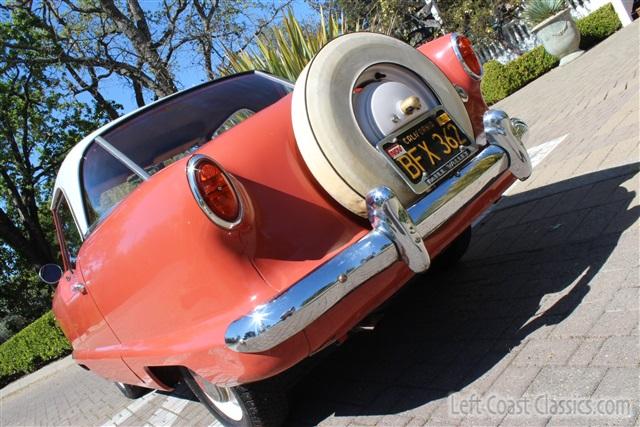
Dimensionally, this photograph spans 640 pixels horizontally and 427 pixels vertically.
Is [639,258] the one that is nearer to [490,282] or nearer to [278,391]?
[490,282]

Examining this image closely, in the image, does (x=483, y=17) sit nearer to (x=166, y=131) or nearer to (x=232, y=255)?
(x=166, y=131)

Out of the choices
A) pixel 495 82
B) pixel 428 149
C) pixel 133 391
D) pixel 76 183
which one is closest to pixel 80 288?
pixel 76 183

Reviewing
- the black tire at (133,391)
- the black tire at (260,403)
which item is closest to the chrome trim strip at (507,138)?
the black tire at (260,403)

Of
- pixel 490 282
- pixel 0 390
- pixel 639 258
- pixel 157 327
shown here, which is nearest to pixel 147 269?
pixel 157 327

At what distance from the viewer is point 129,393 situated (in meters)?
4.56

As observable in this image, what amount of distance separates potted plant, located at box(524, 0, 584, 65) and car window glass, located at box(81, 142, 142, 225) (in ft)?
34.2

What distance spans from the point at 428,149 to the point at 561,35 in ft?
33.2

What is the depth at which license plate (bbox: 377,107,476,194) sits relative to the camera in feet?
7.73

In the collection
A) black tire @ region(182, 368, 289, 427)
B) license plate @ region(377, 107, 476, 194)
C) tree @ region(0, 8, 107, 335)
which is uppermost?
tree @ region(0, 8, 107, 335)

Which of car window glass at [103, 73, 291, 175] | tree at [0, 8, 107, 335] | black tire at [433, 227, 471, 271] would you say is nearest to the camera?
car window glass at [103, 73, 291, 175]

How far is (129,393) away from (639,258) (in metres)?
3.83

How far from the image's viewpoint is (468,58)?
301 centimetres

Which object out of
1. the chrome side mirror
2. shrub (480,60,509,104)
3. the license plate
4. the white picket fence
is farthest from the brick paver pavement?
the white picket fence

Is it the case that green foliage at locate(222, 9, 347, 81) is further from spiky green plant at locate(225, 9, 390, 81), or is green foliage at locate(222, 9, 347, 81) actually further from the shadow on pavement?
the shadow on pavement
